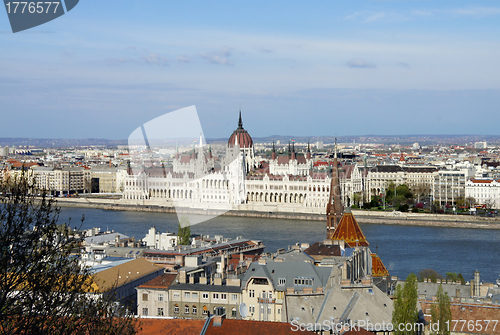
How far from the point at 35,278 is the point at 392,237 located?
14.8 metres

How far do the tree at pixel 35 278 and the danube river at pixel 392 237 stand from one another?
8.28 metres

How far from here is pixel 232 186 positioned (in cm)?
2809

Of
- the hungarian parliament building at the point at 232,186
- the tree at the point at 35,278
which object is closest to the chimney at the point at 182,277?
the tree at the point at 35,278

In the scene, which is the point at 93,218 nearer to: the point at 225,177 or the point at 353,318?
the point at 225,177

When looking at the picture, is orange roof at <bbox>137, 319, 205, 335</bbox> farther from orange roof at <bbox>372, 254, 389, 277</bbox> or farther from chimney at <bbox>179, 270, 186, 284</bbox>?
orange roof at <bbox>372, 254, 389, 277</bbox>

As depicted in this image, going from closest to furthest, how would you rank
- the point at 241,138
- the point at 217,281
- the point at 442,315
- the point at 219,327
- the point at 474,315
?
the point at 219,327
the point at 442,315
the point at 474,315
the point at 217,281
the point at 241,138

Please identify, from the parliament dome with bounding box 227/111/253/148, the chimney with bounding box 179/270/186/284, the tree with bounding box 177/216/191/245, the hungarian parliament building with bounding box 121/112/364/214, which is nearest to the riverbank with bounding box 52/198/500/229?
the hungarian parliament building with bounding box 121/112/364/214

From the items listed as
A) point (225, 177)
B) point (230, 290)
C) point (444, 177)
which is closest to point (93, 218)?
point (225, 177)

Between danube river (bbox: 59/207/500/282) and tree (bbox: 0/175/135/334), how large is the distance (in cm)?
828

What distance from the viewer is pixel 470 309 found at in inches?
254

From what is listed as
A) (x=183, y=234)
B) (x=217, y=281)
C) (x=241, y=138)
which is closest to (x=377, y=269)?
(x=217, y=281)

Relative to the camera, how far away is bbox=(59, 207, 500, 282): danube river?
483 inches

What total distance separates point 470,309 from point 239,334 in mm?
2692

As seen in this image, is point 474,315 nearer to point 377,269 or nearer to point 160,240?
point 377,269
